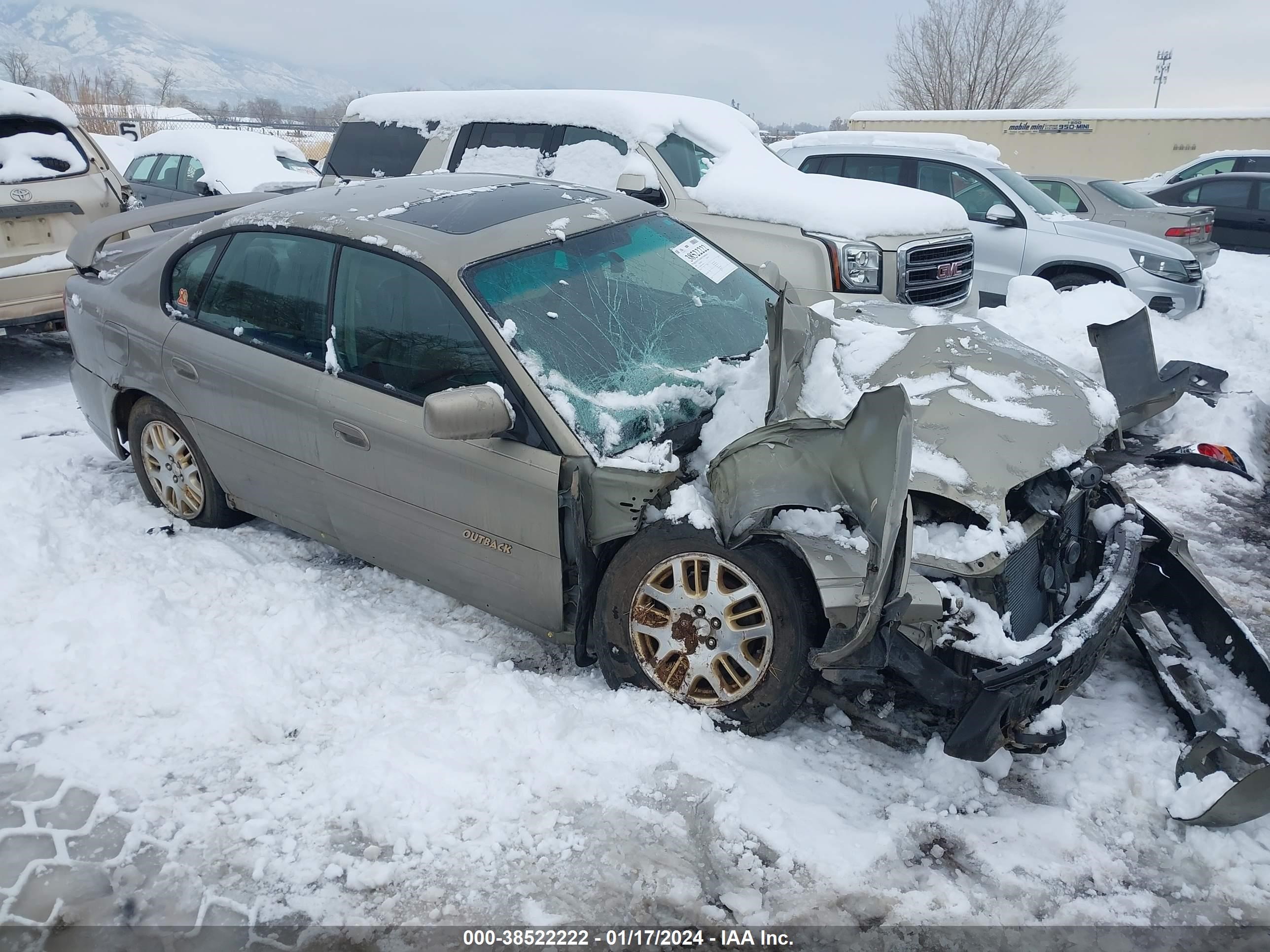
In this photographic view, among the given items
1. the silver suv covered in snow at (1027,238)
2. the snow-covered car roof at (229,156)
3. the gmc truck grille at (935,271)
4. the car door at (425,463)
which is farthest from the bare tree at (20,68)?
the car door at (425,463)

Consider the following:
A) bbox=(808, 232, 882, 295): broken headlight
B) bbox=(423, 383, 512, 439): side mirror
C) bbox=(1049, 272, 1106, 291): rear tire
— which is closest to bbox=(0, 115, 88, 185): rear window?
bbox=(423, 383, 512, 439): side mirror

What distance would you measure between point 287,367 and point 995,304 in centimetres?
738

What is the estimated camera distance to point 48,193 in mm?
6934

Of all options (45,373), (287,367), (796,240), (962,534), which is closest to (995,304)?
(796,240)

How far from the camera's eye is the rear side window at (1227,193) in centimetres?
1340

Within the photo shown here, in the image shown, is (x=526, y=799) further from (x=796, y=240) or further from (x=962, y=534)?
(x=796, y=240)

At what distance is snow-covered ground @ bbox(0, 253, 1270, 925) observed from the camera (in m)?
2.53

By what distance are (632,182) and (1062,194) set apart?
7586 millimetres

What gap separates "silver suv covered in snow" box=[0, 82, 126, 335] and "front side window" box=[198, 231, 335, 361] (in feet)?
11.7

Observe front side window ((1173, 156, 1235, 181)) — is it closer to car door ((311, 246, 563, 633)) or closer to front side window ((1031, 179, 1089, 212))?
front side window ((1031, 179, 1089, 212))

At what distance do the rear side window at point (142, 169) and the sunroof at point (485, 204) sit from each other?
10.2 metres

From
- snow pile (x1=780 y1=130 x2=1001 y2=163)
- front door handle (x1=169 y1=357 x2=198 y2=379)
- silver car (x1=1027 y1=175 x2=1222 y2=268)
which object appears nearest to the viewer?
front door handle (x1=169 y1=357 x2=198 y2=379)

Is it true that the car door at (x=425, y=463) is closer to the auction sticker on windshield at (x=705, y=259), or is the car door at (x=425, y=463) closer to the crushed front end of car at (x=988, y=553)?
→ the crushed front end of car at (x=988, y=553)

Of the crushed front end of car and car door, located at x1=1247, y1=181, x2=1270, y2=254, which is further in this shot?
car door, located at x1=1247, y1=181, x2=1270, y2=254
